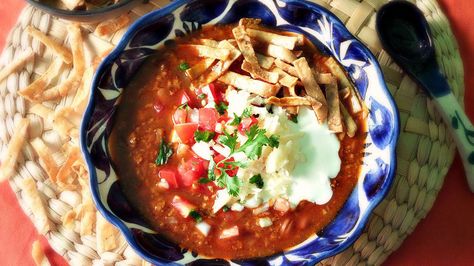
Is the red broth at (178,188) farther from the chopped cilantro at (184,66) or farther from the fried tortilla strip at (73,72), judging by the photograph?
the fried tortilla strip at (73,72)

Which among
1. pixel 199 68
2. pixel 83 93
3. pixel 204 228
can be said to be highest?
pixel 199 68

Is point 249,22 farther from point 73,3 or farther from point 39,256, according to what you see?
point 39,256

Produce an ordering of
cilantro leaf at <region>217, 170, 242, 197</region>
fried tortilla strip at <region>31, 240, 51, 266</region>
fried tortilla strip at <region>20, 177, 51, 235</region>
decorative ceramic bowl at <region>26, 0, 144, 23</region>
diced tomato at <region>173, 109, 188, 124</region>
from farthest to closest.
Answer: fried tortilla strip at <region>31, 240, 51, 266</region> < fried tortilla strip at <region>20, 177, 51, 235</region> < diced tomato at <region>173, 109, 188, 124</region> < decorative ceramic bowl at <region>26, 0, 144, 23</region> < cilantro leaf at <region>217, 170, 242, 197</region>

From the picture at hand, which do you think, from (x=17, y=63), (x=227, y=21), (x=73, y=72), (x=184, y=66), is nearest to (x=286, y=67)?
(x=227, y=21)

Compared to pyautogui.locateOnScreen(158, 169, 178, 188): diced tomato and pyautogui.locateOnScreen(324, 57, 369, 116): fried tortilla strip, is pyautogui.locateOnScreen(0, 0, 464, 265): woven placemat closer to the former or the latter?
pyautogui.locateOnScreen(324, 57, 369, 116): fried tortilla strip

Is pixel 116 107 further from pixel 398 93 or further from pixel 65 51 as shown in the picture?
pixel 398 93

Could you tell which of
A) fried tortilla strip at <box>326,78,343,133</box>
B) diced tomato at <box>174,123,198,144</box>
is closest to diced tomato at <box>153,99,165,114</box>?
diced tomato at <box>174,123,198,144</box>
